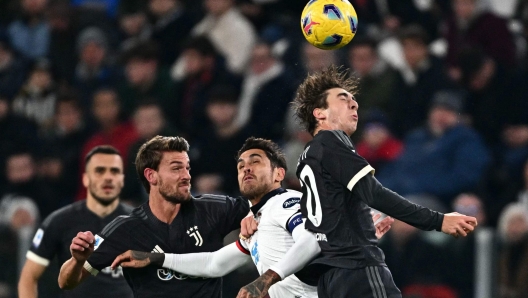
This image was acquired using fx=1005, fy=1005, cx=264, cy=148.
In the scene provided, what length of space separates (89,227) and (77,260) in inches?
51.9

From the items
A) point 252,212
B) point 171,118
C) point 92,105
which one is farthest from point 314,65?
point 252,212

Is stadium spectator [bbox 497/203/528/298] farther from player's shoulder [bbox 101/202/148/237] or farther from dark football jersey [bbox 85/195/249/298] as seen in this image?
player's shoulder [bbox 101/202/148/237]

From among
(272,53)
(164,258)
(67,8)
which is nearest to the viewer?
(164,258)

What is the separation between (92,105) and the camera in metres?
12.2

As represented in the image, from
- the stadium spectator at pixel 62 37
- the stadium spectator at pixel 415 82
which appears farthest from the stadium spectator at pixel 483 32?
the stadium spectator at pixel 62 37

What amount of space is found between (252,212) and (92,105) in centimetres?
640

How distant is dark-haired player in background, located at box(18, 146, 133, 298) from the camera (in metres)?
7.11

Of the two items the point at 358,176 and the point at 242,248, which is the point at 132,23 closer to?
the point at 242,248

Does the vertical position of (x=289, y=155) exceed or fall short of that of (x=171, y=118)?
it falls short

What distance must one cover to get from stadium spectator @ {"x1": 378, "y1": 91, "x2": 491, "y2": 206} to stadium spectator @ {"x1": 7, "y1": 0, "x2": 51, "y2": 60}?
212 inches

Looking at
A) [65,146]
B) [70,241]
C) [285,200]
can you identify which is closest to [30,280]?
[70,241]

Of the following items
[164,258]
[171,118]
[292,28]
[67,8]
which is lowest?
[164,258]

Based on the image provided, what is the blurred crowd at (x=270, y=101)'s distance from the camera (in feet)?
32.0

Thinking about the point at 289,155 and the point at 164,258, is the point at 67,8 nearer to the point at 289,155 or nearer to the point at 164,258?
the point at 289,155
